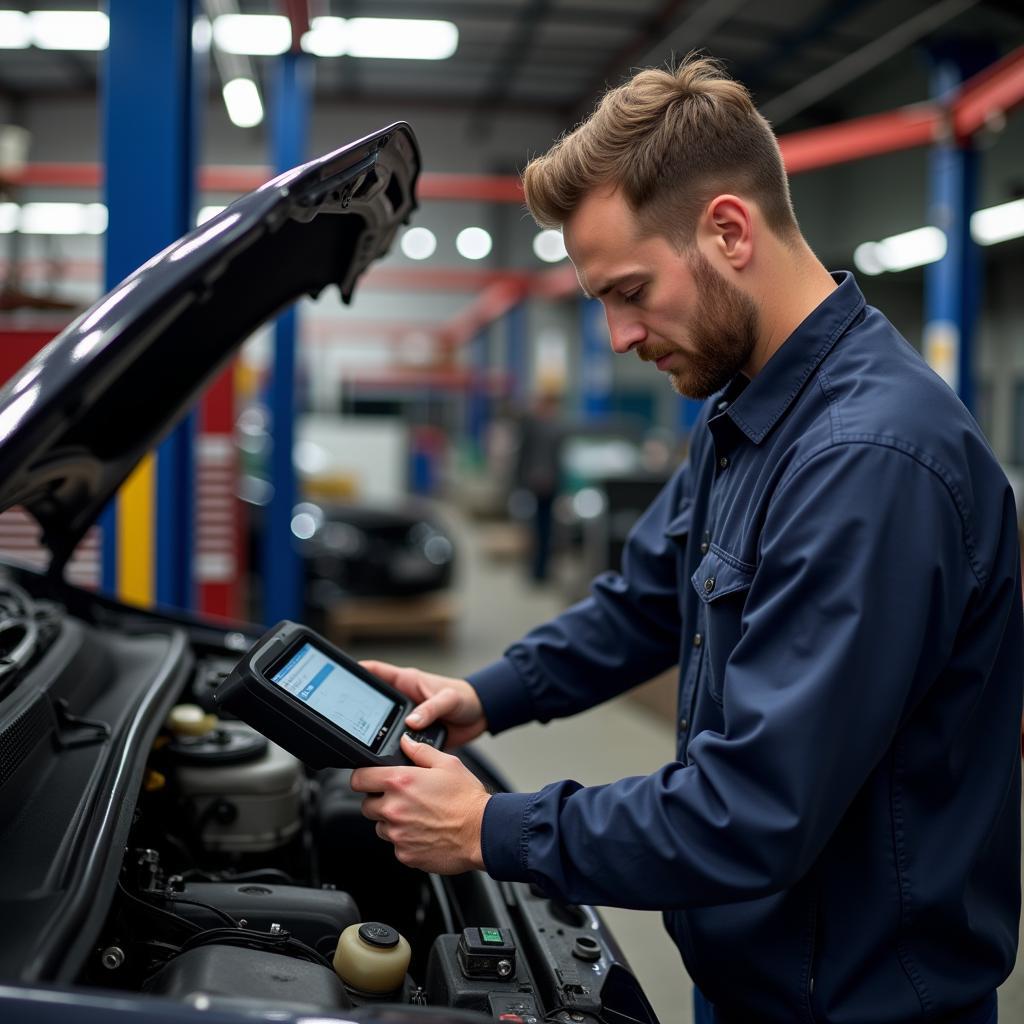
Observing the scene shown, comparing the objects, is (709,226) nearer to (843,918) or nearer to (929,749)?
(929,749)

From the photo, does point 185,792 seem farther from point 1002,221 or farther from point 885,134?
point 1002,221

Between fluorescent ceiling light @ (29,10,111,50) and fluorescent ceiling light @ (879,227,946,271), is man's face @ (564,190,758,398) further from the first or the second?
fluorescent ceiling light @ (879,227,946,271)

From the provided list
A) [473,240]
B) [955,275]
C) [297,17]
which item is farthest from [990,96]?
[473,240]

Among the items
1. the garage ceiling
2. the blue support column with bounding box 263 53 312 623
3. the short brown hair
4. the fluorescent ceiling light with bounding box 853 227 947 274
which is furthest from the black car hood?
the fluorescent ceiling light with bounding box 853 227 947 274

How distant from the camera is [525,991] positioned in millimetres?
1166

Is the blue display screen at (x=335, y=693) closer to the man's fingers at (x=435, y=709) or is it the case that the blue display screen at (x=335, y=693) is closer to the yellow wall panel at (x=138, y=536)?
the man's fingers at (x=435, y=709)

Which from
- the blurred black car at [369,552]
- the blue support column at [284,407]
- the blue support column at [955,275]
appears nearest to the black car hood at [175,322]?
the blue support column at [284,407]

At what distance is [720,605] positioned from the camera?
1.18 meters

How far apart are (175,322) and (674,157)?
0.77 metres

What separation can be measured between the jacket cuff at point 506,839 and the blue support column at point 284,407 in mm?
3920

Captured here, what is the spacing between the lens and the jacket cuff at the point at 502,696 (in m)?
1.53

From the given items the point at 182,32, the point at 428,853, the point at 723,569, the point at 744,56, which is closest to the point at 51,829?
the point at 428,853

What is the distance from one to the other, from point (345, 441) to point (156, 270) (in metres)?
7.64

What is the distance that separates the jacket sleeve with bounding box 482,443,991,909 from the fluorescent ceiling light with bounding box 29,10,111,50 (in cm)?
876
